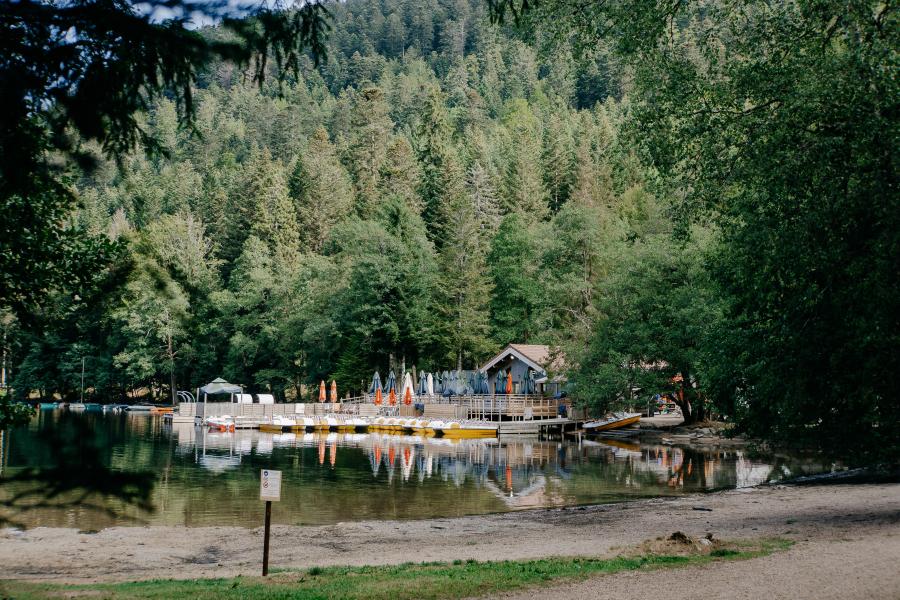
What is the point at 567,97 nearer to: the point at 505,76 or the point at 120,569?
the point at 505,76

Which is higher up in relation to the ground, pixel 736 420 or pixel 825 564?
pixel 736 420

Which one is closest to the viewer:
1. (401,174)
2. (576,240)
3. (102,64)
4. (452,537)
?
(102,64)

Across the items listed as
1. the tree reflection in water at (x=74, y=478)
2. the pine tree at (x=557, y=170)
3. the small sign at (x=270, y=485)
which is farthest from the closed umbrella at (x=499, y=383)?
the tree reflection in water at (x=74, y=478)

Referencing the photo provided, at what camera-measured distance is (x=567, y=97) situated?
167 metres

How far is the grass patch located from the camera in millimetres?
9312

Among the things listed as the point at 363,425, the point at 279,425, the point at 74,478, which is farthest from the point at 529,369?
the point at 74,478

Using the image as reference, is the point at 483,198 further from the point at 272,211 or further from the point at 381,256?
the point at 381,256

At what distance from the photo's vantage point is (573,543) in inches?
557

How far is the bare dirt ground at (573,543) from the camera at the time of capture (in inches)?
364

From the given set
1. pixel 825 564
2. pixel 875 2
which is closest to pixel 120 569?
pixel 825 564

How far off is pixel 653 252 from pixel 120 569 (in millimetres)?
31557

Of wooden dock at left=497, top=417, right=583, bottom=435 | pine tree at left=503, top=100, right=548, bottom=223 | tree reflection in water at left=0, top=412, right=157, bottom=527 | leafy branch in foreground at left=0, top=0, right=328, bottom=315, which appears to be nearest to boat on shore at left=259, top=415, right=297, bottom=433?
wooden dock at left=497, top=417, right=583, bottom=435

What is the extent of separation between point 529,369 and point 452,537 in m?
36.4

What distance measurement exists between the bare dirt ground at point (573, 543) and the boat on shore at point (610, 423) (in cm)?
2632
